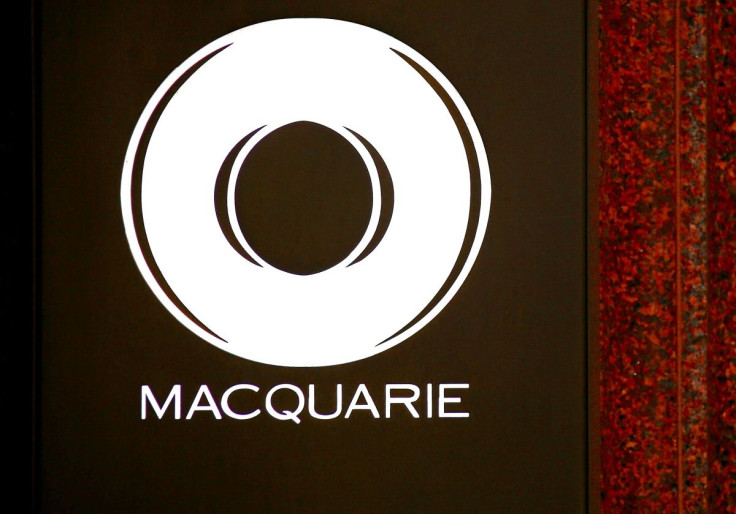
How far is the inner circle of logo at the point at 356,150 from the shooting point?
1.43m

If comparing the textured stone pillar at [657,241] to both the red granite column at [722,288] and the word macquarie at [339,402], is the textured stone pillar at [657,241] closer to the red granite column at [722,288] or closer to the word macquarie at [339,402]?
the red granite column at [722,288]

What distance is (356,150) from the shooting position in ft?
4.76

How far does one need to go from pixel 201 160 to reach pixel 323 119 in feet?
0.88

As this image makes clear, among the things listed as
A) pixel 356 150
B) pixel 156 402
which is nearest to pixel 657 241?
pixel 356 150

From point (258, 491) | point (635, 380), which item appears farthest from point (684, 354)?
point (258, 491)

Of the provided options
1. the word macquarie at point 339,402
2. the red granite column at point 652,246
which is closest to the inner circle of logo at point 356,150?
the word macquarie at point 339,402

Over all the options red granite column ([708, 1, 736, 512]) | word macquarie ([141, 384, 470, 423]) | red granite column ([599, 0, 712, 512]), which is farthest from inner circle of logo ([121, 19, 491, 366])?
red granite column ([708, 1, 736, 512])

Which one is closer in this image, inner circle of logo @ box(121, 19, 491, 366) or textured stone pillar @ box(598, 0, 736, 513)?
inner circle of logo @ box(121, 19, 491, 366)

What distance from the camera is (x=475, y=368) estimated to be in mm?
1459

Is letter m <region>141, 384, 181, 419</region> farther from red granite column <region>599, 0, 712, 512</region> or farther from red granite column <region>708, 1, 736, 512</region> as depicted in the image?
red granite column <region>708, 1, 736, 512</region>

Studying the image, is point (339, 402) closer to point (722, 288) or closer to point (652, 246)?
point (652, 246)

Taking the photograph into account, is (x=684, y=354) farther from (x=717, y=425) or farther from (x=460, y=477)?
(x=460, y=477)

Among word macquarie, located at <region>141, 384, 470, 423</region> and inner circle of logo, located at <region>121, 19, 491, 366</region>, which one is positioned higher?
inner circle of logo, located at <region>121, 19, 491, 366</region>

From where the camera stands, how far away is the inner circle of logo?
1434 mm
